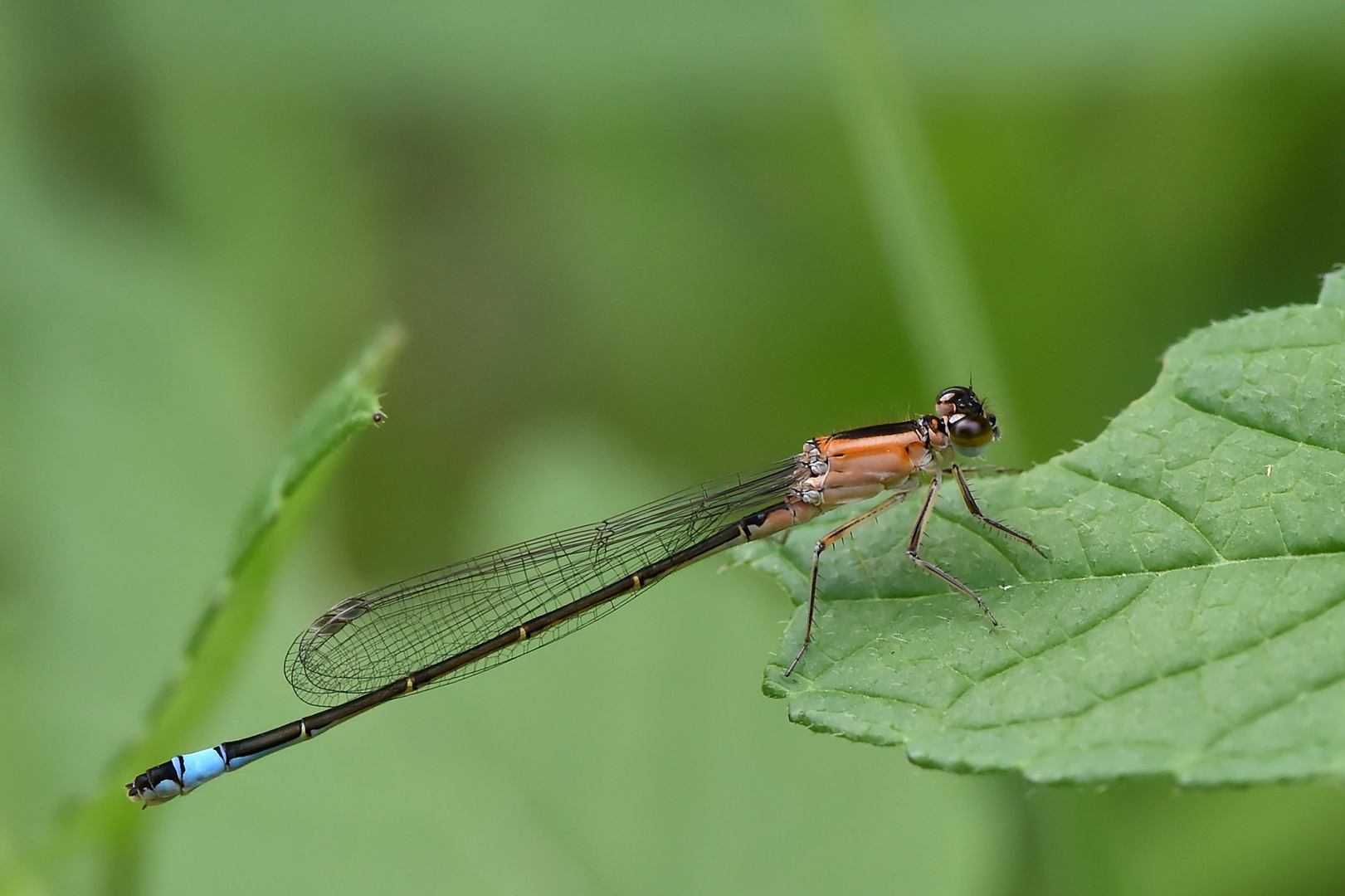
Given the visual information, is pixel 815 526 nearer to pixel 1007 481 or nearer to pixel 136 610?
pixel 1007 481

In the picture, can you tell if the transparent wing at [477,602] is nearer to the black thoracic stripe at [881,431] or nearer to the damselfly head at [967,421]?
the black thoracic stripe at [881,431]

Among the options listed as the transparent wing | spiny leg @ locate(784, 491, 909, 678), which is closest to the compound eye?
spiny leg @ locate(784, 491, 909, 678)

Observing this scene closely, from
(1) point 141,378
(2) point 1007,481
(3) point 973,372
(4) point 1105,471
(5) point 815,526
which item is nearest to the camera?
(4) point 1105,471

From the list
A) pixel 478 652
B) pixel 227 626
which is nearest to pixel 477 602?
pixel 478 652

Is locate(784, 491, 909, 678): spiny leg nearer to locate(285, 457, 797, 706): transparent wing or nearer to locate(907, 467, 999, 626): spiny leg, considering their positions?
locate(907, 467, 999, 626): spiny leg

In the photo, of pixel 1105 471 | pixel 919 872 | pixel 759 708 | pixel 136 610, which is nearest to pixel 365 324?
pixel 136 610

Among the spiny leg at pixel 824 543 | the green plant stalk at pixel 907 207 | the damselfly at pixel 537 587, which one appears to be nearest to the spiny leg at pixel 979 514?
the spiny leg at pixel 824 543
